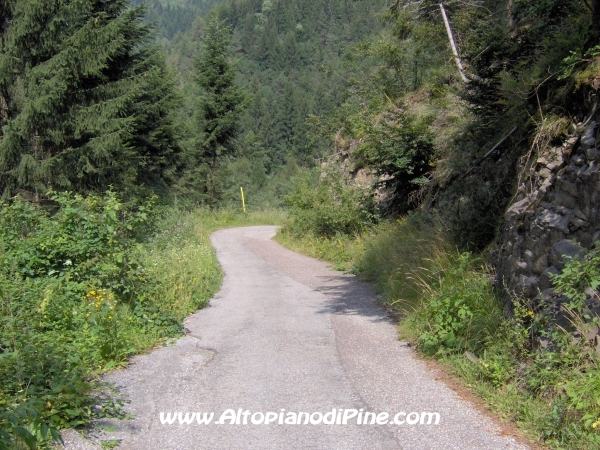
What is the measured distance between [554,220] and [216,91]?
35644mm

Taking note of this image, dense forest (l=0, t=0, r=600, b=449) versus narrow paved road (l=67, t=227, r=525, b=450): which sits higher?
dense forest (l=0, t=0, r=600, b=449)

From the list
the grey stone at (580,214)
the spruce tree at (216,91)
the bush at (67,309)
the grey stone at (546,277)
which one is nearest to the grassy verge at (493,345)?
the grey stone at (546,277)

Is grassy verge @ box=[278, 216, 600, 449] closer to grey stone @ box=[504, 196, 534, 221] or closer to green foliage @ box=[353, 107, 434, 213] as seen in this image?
grey stone @ box=[504, 196, 534, 221]

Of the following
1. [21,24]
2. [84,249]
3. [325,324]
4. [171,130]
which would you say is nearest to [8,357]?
[84,249]

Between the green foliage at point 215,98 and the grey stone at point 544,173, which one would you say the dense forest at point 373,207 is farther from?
the green foliage at point 215,98

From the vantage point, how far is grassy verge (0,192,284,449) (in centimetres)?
506

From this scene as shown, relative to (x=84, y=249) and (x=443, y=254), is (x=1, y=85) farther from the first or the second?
(x=443, y=254)

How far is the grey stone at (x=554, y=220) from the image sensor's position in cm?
574

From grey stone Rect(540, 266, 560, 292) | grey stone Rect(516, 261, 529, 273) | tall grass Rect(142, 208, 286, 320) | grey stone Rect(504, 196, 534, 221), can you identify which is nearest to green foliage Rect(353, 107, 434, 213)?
tall grass Rect(142, 208, 286, 320)

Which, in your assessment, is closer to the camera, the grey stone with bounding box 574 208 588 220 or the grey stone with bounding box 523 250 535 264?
the grey stone with bounding box 574 208 588 220

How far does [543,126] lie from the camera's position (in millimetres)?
6680

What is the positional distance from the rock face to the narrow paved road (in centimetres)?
144

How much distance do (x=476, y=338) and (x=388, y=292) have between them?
12.4ft

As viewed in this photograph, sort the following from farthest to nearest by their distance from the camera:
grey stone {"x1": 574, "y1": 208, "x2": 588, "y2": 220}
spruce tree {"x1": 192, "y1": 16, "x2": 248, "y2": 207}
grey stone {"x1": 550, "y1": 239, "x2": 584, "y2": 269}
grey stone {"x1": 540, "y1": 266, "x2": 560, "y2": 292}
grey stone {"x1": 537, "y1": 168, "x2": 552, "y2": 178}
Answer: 1. spruce tree {"x1": 192, "y1": 16, "x2": 248, "y2": 207}
2. grey stone {"x1": 537, "y1": 168, "x2": 552, "y2": 178}
3. grey stone {"x1": 540, "y1": 266, "x2": 560, "y2": 292}
4. grey stone {"x1": 574, "y1": 208, "x2": 588, "y2": 220}
5. grey stone {"x1": 550, "y1": 239, "x2": 584, "y2": 269}
